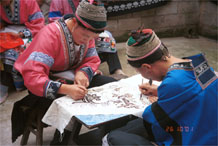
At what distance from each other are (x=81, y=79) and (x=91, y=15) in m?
0.61

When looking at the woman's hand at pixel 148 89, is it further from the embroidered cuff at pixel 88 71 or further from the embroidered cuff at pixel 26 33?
the embroidered cuff at pixel 26 33

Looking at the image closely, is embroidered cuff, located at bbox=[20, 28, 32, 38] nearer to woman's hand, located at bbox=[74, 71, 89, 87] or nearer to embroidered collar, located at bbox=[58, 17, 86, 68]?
embroidered collar, located at bbox=[58, 17, 86, 68]

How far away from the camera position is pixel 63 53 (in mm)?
2557

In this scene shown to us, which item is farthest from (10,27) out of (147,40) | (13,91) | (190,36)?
(190,36)

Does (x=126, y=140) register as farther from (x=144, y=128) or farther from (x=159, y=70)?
(x=159, y=70)

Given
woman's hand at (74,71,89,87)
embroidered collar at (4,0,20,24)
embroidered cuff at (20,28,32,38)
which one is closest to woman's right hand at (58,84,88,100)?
woman's hand at (74,71,89,87)

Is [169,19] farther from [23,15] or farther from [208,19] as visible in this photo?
[23,15]

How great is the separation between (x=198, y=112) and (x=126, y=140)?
529mm

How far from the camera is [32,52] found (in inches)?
94.6

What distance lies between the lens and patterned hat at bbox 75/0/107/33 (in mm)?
2346

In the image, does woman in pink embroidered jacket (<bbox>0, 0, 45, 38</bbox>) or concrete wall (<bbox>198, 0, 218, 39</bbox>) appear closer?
woman in pink embroidered jacket (<bbox>0, 0, 45, 38</bbox>)

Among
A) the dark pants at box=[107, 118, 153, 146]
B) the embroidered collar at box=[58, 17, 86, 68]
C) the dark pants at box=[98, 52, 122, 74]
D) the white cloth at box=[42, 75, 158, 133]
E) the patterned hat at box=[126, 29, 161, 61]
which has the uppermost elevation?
the patterned hat at box=[126, 29, 161, 61]

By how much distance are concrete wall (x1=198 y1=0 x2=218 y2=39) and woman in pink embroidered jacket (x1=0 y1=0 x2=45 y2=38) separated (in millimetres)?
4632

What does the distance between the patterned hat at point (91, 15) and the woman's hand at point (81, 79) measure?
467 millimetres
